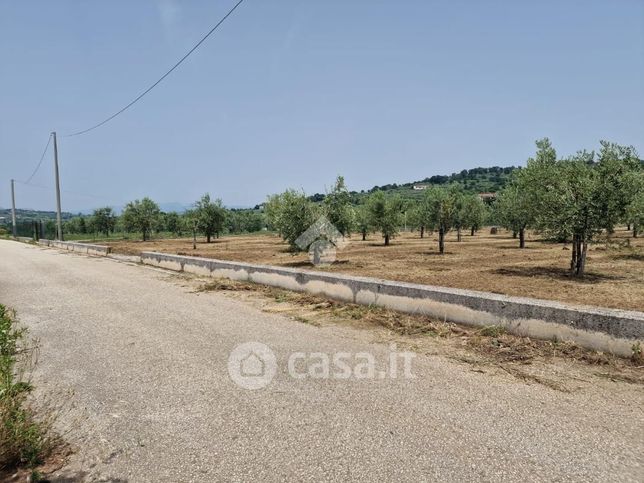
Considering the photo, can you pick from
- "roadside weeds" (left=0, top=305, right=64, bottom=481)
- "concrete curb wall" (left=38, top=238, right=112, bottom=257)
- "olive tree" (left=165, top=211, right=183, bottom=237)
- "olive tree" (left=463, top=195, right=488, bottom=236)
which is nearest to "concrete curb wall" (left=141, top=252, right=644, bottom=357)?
"roadside weeds" (left=0, top=305, right=64, bottom=481)

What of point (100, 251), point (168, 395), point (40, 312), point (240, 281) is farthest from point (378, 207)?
point (168, 395)

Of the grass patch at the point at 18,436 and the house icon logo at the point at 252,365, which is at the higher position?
the grass patch at the point at 18,436

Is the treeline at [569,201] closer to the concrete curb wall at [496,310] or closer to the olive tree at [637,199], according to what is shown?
the olive tree at [637,199]

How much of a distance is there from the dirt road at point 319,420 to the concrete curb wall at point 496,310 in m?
0.87

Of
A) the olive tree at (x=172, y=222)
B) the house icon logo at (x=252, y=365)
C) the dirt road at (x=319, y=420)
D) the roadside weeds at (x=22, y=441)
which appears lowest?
the house icon logo at (x=252, y=365)

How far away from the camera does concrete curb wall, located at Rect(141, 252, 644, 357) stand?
15.8 feet

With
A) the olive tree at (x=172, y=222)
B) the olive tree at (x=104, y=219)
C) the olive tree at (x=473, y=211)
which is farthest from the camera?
the olive tree at (x=172, y=222)

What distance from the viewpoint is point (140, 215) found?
5681 centimetres

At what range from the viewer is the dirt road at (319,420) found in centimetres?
282

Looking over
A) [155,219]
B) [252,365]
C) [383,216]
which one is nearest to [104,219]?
[155,219]

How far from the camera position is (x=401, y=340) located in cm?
590

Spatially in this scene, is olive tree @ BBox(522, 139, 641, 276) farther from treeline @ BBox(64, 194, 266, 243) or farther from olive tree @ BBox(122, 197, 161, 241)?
olive tree @ BBox(122, 197, 161, 241)

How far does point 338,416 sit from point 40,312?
7.61 m

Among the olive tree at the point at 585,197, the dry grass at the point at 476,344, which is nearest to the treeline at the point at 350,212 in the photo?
the olive tree at the point at 585,197
